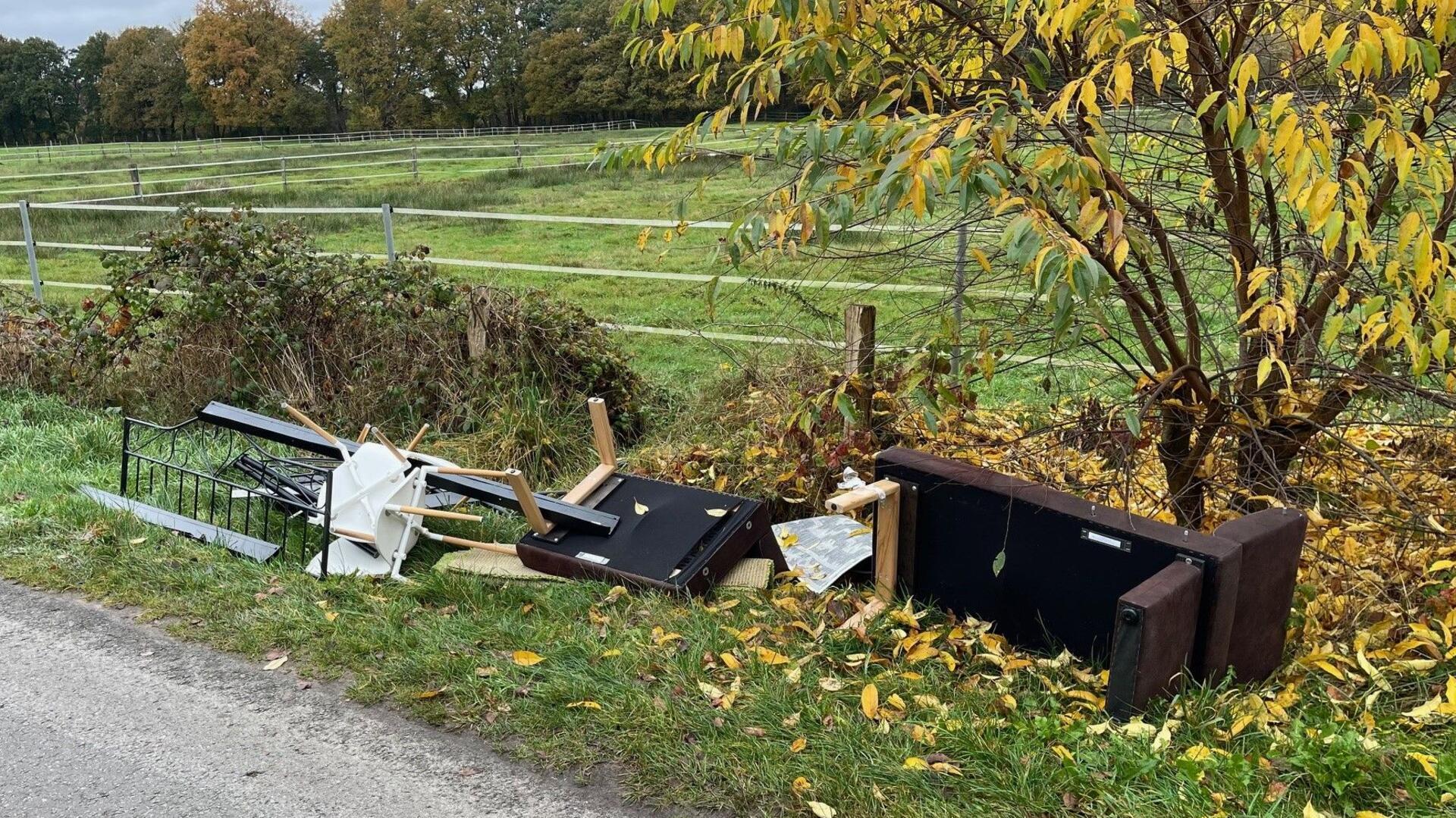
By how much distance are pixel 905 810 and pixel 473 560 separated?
2.37 meters

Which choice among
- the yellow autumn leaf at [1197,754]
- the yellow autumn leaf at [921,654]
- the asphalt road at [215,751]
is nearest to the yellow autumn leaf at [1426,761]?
the yellow autumn leaf at [1197,754]

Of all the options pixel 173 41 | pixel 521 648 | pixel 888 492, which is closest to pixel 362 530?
pixel 521 648

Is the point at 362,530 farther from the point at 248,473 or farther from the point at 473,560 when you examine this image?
the point at 248,473

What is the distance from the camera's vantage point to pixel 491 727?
3463mm

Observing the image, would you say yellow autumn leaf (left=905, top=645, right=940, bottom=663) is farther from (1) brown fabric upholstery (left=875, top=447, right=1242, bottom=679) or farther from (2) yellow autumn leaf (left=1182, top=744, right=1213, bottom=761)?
(2) yellow autumn leaf (left=1182, top=744, right=1213, bottom=761)

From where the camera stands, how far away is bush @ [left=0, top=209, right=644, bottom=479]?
650 cm

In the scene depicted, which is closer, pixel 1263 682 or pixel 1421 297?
pixel 1421 297

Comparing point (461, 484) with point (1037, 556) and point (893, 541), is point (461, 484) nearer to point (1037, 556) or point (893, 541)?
point (893, 541)

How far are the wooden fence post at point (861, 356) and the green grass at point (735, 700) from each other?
43.3 inches

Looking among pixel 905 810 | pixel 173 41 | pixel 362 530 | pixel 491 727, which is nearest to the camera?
pixel 905 810

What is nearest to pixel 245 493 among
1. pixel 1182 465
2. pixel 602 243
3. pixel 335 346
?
pixel 335 346

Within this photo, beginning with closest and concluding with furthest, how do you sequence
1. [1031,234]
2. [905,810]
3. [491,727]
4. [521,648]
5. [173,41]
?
[1031,234], [905,810], [491,727], [521,648], [173,41]

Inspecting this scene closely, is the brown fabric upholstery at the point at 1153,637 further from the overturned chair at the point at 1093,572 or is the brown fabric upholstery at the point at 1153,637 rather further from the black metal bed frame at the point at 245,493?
the black metal bed frame at the point at 245,493

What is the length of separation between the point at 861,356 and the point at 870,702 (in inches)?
82.1
